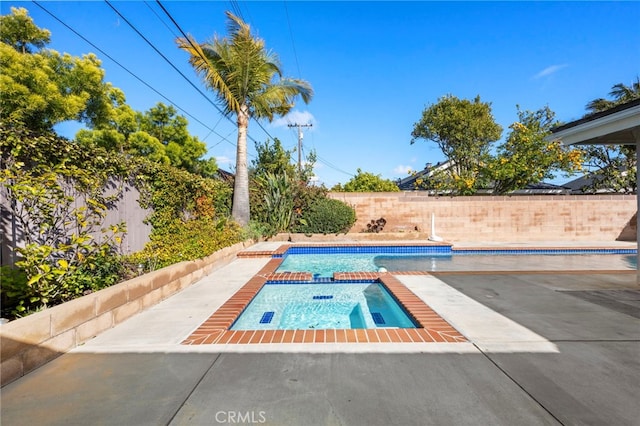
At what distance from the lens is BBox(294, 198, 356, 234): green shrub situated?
1273cm

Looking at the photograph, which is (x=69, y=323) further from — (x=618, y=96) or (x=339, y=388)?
(x=618, y=96)

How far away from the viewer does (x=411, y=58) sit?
13.3 meters

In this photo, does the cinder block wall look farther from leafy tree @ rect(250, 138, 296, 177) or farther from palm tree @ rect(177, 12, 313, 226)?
palm tree @ rect(177, 12, 313, 226)

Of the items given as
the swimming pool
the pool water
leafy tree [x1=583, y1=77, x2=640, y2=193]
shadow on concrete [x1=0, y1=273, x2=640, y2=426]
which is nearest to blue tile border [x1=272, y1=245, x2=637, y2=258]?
the swimming pool

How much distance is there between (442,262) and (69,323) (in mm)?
8456

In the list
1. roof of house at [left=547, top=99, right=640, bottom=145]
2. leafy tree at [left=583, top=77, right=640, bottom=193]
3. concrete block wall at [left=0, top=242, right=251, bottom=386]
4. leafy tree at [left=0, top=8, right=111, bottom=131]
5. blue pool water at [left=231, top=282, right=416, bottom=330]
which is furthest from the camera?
leafy tree at [left=583, top=77, right=640, bottom=193]

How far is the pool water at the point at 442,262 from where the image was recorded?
733cm

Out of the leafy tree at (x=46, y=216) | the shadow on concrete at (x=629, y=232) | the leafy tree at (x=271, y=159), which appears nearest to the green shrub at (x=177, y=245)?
the leafy tree at (x=46, y=216)

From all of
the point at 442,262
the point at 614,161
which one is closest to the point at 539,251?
the point at 442,262

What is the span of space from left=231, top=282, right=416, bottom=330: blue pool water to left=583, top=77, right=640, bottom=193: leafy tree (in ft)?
59.2

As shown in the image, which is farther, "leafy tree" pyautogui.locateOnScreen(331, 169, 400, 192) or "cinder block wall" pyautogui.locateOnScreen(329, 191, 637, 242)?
"leafy tree" pyautogui.locateOnScreen(331, 169, 400, 192)

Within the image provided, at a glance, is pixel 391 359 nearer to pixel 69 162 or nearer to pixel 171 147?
pixel 69 162

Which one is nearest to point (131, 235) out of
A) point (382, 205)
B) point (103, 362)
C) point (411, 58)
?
point (103, 362)

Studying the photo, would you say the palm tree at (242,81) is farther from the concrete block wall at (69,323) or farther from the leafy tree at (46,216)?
the concrete block wall at (69,323)
